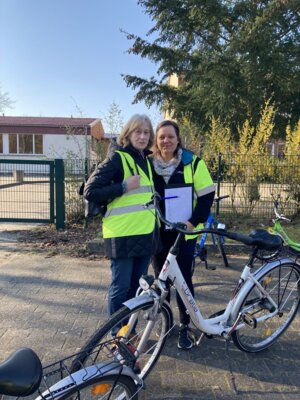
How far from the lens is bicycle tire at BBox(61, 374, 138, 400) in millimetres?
1985

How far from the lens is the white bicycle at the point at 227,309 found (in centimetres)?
262

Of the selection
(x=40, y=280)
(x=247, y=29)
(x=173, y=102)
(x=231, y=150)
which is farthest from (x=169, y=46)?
(x=40, y=280)

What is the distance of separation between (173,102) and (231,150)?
11.0m

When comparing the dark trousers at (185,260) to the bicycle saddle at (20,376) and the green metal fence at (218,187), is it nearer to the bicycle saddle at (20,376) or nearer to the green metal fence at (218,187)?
the bicycle saddle at (20,376)

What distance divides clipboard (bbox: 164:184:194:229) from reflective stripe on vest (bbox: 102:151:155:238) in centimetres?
27

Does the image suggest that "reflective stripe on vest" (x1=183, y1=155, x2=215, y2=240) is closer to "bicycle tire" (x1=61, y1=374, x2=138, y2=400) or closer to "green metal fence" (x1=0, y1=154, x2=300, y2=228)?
"bicycle tire" (x1=61, y1=374, x2=138, y2=400)

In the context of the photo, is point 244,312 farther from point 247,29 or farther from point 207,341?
point 247,29

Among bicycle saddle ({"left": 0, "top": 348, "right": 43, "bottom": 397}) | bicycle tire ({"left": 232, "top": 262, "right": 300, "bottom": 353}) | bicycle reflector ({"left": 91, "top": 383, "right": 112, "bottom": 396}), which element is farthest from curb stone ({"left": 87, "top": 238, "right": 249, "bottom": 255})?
bicycle saddle ({"left": 0, "top": 348, "right": 43, "bottom": 397})

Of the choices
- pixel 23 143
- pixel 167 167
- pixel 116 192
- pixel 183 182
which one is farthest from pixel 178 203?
pixel 23 143

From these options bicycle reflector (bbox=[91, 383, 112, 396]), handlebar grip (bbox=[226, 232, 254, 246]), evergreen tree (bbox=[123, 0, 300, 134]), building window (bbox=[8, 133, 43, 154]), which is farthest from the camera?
building window (bbox=[8, 133, 43, 154])

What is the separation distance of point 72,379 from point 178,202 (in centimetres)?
177

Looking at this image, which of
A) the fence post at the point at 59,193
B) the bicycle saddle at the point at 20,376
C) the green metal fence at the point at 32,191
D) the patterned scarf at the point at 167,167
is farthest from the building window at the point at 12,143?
the bicycle saddle at the point at 20,376

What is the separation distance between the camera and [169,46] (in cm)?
1869

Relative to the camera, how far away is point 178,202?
3.38 metres
